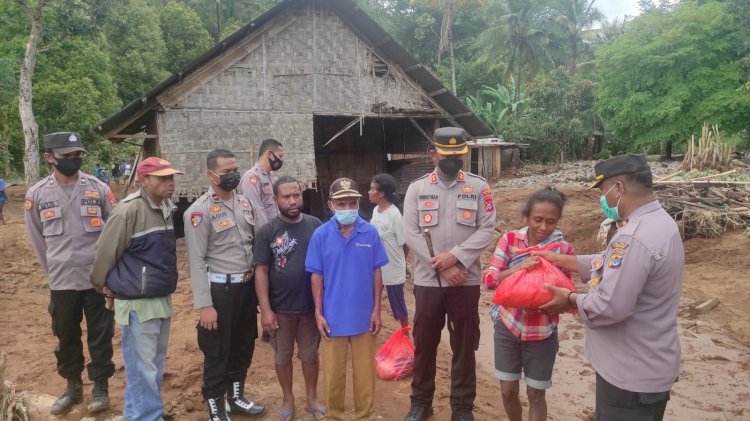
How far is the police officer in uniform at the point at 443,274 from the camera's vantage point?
12.1ft

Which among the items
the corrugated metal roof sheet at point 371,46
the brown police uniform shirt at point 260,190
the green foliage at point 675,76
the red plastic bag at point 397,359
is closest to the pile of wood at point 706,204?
the corrugated metal roof sheet at point 371,46

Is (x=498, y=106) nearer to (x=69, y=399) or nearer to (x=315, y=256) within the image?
(x=315, y=256)

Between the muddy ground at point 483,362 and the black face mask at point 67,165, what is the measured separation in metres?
1.90

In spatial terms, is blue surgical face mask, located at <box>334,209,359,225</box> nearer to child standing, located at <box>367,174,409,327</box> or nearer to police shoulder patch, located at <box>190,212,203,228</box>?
police shoulder patch, located at <box>190,212,203,228</box>

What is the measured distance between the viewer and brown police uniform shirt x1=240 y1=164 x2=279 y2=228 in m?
4.73

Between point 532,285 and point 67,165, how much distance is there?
139 inches

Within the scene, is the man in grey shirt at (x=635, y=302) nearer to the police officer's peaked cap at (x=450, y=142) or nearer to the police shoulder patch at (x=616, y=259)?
the police shoulder patch at (x=616, y=259)

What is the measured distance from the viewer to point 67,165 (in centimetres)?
391

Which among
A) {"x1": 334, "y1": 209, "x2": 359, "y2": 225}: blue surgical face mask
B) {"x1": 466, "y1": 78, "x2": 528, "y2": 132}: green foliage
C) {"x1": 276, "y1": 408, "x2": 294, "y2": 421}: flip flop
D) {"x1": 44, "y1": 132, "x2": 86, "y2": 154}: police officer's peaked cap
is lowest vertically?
{"x1": 276, "y1": 408, "x2": 294, "y2": 421}: flip flop

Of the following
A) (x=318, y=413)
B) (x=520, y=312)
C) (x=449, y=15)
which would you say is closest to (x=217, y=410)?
(x=318, y=413)

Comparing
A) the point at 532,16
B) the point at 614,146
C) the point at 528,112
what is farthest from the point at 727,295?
the point at 532,16

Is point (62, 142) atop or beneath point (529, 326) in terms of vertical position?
atop

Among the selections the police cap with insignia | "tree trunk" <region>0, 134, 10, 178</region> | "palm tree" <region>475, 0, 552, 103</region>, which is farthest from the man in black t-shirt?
"palm tree" <region>475, 0, 552, 103</region>

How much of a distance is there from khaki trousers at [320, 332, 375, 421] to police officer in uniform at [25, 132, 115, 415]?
1.87 metres
